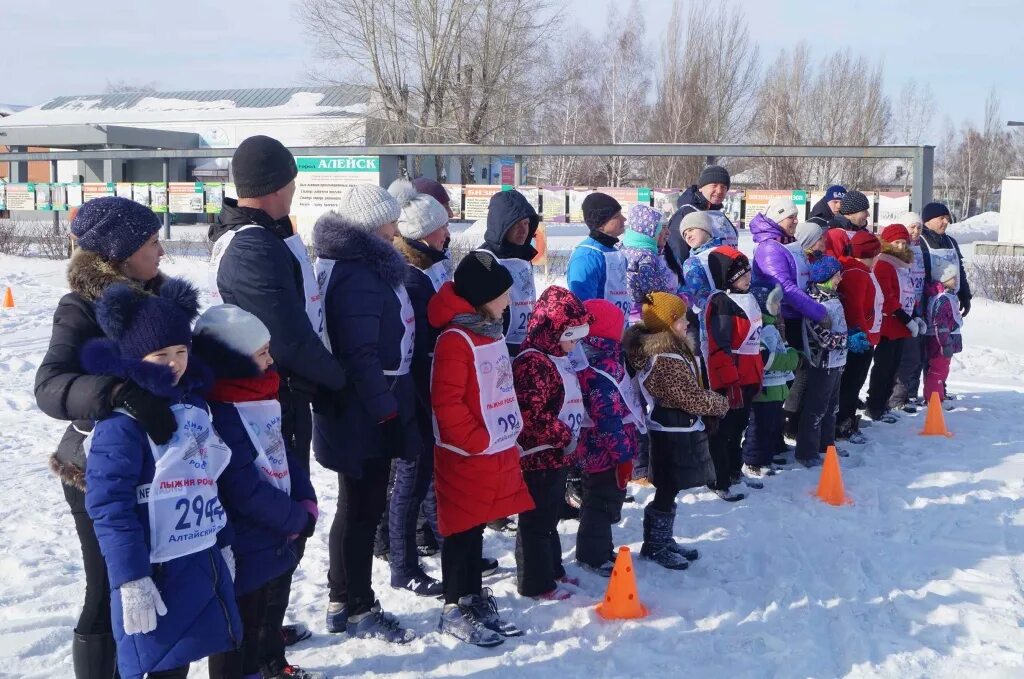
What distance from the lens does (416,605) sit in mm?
4293

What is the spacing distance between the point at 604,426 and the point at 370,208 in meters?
1.60

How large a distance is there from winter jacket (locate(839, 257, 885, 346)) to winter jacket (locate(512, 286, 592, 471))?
3.69 meters

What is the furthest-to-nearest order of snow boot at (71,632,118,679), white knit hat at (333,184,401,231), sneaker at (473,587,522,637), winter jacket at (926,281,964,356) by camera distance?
winter jacket at (926,281,964,356) → white knit hat at (333,184,401,231) → sneaker at (473,587,522,637) → snow boot at (71,632,118,679)

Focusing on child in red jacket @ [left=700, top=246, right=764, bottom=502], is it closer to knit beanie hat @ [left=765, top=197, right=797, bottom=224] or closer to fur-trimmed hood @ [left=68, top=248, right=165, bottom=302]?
knit beanie hat @ [left=765, top=197, right=797, bottom=224]

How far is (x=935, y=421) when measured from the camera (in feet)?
25.5

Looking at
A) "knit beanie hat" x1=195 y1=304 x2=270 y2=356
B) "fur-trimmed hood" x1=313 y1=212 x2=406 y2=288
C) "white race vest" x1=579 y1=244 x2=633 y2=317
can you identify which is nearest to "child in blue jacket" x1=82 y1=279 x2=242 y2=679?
"knit beanie hat" x1=195 y1=304 x2=270 y2=356

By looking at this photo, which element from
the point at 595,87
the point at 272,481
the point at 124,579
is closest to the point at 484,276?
the point at 272,481

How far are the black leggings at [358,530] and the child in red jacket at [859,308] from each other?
4.62 meters

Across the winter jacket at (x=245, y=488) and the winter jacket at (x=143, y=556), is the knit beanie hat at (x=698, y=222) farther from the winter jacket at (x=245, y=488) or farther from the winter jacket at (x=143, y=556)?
the winter jacket at (x=143, y=556)

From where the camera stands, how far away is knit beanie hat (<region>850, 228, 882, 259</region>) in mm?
7270

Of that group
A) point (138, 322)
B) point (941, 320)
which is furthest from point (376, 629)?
point (941, 320)

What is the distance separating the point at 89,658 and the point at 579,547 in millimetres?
2536

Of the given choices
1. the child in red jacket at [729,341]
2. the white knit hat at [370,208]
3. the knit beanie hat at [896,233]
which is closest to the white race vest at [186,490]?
the white knit hat at [370,208]

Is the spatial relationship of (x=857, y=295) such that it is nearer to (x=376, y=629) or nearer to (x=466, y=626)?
(x=466, y=626)
